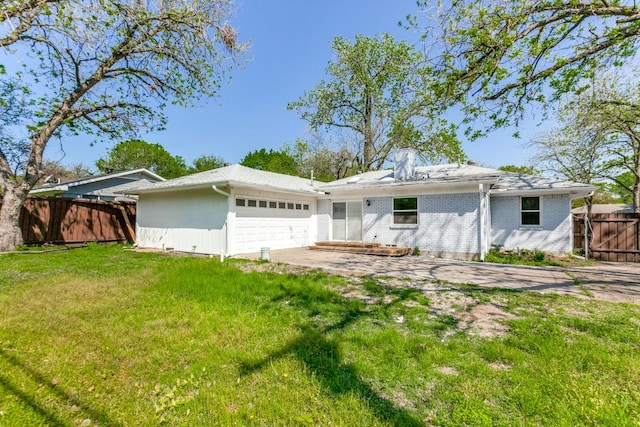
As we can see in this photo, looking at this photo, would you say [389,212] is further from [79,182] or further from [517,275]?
[79,182]

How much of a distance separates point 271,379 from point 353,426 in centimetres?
97

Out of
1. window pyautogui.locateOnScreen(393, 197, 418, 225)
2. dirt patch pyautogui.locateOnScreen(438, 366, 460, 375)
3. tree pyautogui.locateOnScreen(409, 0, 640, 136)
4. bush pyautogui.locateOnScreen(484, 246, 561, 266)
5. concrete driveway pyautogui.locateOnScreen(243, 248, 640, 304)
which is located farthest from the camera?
window pyautogui.locateOnScreen(393, 197, 418, 225)

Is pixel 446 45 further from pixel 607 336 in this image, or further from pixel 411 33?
pixel 607 336

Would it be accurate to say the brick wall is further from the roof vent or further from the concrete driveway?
the concrete driveway

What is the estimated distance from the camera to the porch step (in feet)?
36.5

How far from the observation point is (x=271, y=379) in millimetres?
2818

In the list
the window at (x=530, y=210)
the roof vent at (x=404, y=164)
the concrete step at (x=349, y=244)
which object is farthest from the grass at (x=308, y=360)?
the roof vent at (x=404, y=164)

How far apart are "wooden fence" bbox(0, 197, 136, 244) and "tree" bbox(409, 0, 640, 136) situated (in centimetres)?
1581

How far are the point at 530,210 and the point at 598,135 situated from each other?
236 inches

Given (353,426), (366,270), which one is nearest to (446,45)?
(366,270)

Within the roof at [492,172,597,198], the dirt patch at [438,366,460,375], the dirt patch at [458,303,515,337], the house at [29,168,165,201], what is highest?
the house at [29,168,165,201]

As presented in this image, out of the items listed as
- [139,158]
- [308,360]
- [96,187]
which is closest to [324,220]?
[308,360]

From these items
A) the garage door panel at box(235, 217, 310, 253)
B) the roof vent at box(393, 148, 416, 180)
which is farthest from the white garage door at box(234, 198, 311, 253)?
the roof vent at box(393, 148, 416, 180)

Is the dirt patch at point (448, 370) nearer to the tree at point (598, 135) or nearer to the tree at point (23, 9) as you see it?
the tree at point (23, 9)
